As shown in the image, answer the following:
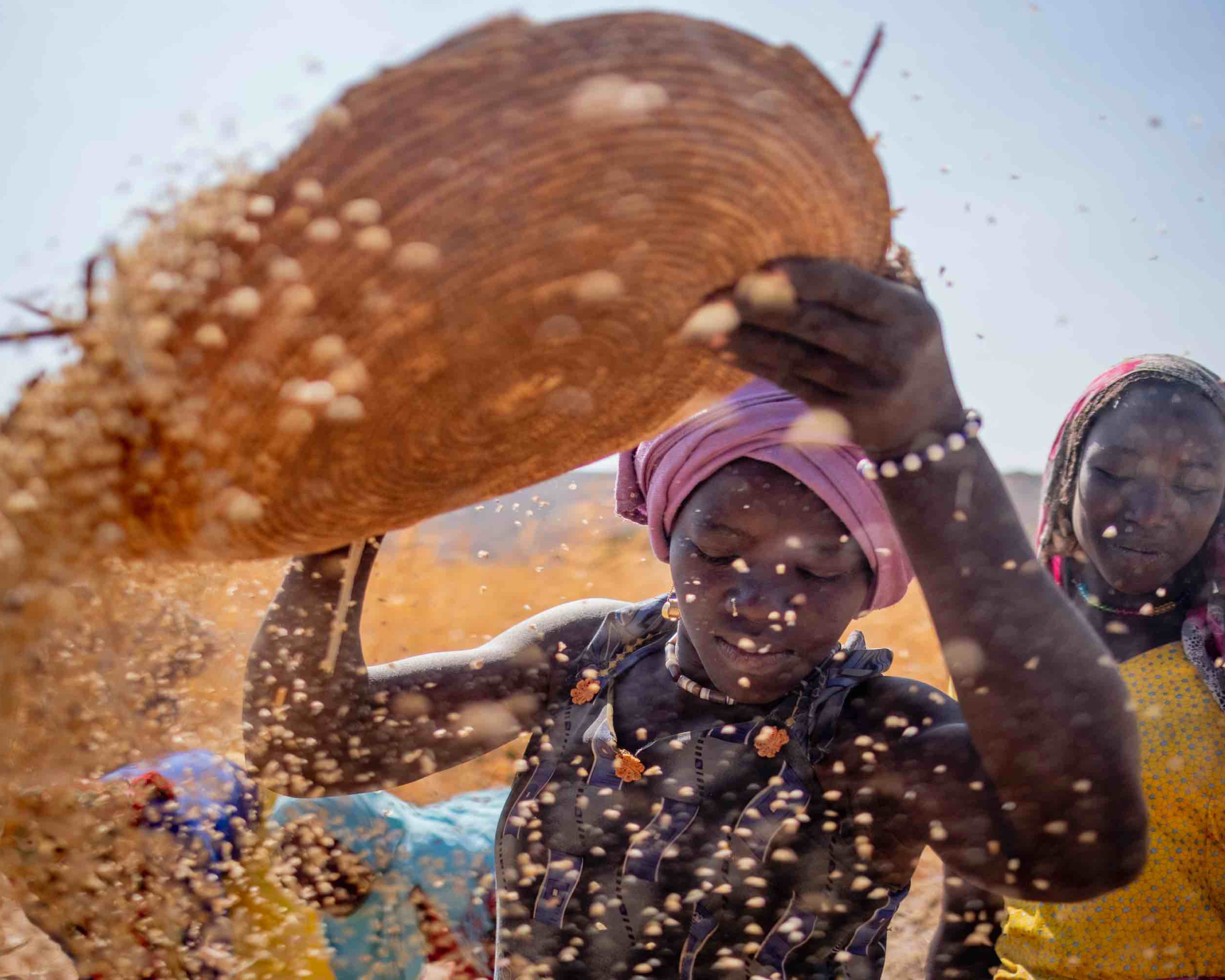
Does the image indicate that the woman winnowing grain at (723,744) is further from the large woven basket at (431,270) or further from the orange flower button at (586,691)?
the large woven basket at (431,270)

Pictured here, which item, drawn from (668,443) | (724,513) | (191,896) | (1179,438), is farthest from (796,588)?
(191,896)

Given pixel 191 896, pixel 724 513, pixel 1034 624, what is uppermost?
pixel 1034 624

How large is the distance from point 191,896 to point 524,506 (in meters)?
1.39

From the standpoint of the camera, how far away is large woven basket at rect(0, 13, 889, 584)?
94 cm

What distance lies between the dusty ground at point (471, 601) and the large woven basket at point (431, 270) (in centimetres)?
33

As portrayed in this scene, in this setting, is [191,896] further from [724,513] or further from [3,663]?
[724,513]

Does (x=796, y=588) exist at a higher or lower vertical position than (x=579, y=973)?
higher

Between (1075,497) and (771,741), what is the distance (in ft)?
4.59

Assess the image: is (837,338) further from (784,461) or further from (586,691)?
(586,691)

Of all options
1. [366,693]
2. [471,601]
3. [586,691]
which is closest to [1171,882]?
[586,691]

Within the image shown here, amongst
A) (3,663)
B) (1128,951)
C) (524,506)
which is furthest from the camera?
(1128,951)

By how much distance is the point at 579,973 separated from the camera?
77.0 inches

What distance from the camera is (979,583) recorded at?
1.19 m

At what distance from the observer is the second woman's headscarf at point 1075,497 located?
2480 mm
